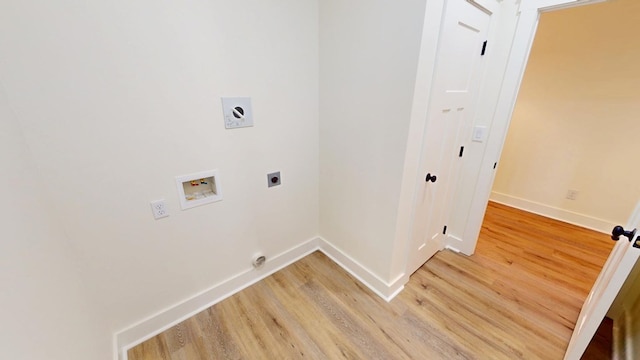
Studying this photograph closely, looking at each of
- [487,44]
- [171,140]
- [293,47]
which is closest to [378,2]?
[293,47]

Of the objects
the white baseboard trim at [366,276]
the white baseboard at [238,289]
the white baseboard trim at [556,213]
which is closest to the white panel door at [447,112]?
the white baseboard trim at [366,276]

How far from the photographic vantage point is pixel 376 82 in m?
1.46

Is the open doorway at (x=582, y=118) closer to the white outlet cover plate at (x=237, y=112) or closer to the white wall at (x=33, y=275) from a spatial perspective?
the white outlet cover plate at (x=237, y=112)

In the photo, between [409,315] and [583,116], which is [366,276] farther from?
[583,116]

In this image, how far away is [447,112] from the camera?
160cm

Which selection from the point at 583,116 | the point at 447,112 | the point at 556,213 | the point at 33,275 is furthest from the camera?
the point at 556,213

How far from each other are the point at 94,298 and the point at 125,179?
2.15 ft

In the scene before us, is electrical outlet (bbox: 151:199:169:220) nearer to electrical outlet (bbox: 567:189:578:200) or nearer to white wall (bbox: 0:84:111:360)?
white wall (bbox: 0:84:111:360)

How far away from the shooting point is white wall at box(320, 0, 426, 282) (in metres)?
1.31

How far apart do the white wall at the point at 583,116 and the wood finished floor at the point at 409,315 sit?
828 mm

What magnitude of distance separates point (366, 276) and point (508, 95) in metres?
1.75

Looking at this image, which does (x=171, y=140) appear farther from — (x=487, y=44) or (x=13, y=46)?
(x=487, y=44)

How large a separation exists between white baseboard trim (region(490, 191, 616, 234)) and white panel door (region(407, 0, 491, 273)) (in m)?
1.93

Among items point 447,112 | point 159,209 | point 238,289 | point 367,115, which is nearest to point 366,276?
point 238,289
